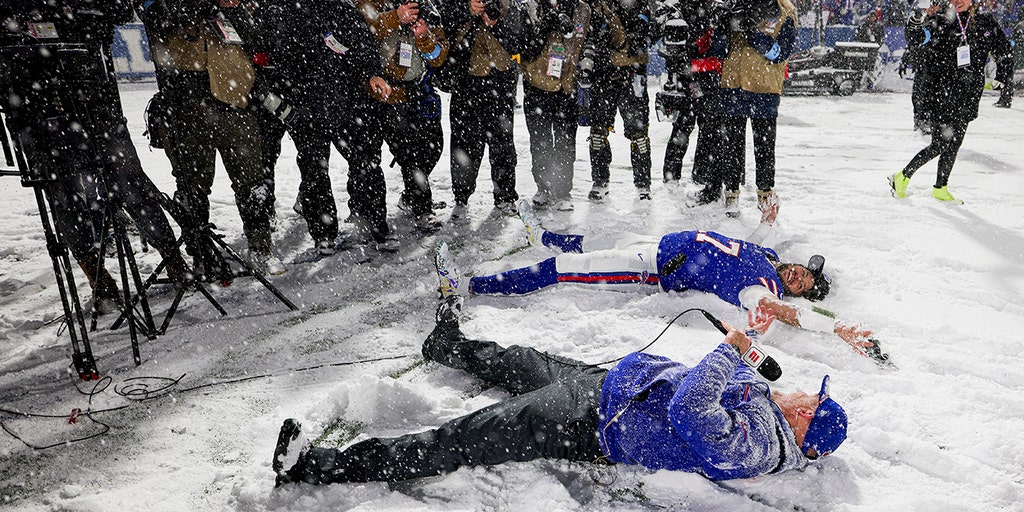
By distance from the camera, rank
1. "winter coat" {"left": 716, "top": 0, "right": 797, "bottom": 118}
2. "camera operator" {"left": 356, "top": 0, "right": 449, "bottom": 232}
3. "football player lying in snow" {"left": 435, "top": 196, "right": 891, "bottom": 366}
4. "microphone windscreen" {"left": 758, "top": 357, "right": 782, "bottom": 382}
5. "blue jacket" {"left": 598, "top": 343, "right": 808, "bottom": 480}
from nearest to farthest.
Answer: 1. "blue jacket" {"left": 598, "top": 343, "right": 808, "bottom": 480}
2. "microphone windscreen" {"left": 758, "top": 357, "right": 782, "bottom": 382}
3. "football player lying in snow" {"left": 435, "top": 196, "right": 891, "bottom": 366}
4. "camera operator" {"left": 356, "top": 0, "right": 449, "bottom": 232}
5. "winter coat" {"left": 716, "top": 0, "right": 797, "bottom": 118}

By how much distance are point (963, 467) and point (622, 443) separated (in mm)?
1412

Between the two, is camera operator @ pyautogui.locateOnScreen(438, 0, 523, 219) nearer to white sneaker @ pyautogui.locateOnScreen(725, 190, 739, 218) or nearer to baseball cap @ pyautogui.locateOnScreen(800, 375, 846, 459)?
white sneaker @ pyautogui.locateOnScreen(725, 190, 739, 218)

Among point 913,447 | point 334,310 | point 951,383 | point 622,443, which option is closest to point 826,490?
point 913,447

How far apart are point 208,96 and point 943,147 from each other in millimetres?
6194

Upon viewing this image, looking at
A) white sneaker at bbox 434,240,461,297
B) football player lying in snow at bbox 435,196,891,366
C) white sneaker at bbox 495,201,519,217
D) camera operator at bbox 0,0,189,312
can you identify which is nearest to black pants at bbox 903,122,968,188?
football player lying in snow at bbox 435,196,891,366

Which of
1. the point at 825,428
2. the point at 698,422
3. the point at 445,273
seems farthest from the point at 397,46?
the point at 825,428

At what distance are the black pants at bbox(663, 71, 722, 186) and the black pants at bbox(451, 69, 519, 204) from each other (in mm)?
1726

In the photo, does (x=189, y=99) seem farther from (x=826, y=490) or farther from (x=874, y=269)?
(x=874, y=269)

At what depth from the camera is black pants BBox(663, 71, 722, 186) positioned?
17.9 feet

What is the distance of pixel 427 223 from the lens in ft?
17.0

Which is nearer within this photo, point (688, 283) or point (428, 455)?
point (428, 455)

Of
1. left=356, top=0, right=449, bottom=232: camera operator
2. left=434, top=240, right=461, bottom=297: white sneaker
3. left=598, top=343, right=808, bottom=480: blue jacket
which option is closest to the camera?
left=598, top=343, right=808, bottom=480: blue jacket

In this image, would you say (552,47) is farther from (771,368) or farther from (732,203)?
(771,368)

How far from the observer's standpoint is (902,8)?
15039 millimetres
